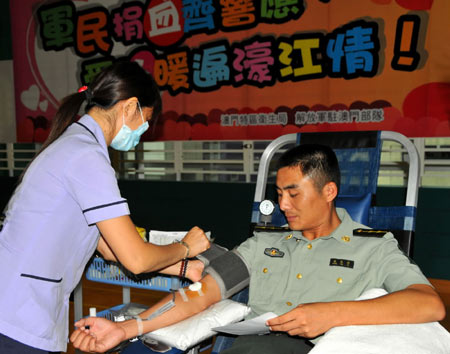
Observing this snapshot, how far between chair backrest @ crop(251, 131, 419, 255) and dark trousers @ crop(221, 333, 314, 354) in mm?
588

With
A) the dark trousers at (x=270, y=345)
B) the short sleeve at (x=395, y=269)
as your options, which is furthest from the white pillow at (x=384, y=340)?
the dark trousers at (x=270, y=345)

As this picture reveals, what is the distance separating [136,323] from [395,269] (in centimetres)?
80

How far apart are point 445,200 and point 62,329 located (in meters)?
3.20

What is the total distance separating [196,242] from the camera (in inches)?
64.5

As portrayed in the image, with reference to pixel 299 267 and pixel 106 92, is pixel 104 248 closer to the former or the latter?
pixel 106 92

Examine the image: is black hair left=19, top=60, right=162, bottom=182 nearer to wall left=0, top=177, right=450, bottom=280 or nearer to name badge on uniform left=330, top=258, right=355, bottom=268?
name badge on uniform left=330, top=258, right=355, bottom=268

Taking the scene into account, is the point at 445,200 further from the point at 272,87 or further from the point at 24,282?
the point at 24,282

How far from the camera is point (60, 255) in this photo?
1.32m

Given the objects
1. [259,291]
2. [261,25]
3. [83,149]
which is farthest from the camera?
[261,25]

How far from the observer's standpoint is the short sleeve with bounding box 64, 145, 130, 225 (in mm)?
1269

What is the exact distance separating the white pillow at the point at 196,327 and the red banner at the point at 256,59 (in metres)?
2.57

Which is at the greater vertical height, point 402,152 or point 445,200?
point 402,152

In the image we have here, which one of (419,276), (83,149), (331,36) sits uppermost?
(331,36)

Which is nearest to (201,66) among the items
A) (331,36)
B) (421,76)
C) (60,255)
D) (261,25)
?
(261,25)
